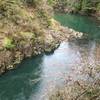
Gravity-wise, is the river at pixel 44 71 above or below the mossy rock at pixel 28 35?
below

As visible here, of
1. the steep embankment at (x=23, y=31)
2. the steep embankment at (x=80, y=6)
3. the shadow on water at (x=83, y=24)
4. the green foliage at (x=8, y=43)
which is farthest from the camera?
the steep embankment at (x=80, y=6)

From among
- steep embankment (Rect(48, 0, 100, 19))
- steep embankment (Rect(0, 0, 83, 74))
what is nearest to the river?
steep embankment (Rect(0, 0, 83, 74))

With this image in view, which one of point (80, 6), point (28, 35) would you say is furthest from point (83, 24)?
point (28, 35)

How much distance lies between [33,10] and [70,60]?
11.8 meters

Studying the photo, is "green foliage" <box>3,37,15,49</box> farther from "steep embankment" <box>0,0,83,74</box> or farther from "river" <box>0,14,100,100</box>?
"river" <box>0,14,100,100</box>

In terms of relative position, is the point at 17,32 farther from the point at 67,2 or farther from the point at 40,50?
the point at 67,2

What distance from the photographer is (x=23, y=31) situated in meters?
38.5

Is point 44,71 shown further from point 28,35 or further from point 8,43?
point 28,35

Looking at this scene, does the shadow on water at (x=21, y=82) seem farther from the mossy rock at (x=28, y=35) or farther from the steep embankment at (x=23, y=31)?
the mossy rock at (x=28, y=35)

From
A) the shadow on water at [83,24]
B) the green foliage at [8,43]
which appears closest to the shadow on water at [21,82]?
the green foliage at [8,43]

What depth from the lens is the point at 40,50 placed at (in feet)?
129

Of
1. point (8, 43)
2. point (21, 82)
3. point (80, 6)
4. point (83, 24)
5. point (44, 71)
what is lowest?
point (80, 6)

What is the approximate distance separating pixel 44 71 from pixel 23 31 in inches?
312

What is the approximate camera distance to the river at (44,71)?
2680 cm
